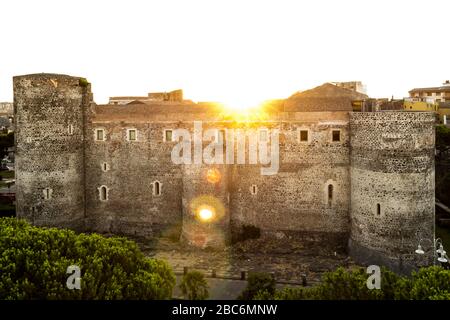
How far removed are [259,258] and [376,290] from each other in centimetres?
1290

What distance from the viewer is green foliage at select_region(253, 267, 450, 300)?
41.3 ft

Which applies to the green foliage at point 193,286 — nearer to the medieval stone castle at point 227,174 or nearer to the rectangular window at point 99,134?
the medieval stone castle at point 227,174

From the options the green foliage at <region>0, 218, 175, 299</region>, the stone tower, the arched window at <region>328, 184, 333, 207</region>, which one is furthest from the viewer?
the stone tower

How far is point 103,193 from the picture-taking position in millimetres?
29578

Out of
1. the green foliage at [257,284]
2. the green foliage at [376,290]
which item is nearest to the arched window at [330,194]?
the green foliage at [257,284]

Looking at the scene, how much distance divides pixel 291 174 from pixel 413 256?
8.00m

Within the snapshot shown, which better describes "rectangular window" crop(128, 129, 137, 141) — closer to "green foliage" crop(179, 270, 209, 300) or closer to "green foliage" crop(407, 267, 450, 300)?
"green foliage" crop(179, 270, 209, 300)

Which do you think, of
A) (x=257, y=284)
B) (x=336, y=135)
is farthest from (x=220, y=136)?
(x=257, y=284)

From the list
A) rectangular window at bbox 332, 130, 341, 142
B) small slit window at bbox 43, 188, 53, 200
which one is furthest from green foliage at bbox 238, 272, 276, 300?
small slit window at bbox 43, 188, 53, 200

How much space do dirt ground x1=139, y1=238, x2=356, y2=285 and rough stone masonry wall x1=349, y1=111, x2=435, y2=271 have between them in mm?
2589

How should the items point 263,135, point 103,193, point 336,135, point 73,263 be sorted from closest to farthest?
point 73,263 → point 336,135 → point 263,135 → point 103,193

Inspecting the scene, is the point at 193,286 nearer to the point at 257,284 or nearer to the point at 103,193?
the point at 257,284

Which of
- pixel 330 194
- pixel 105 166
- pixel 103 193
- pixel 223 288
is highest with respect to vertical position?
pixel 105 166

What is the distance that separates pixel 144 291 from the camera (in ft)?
46.0
